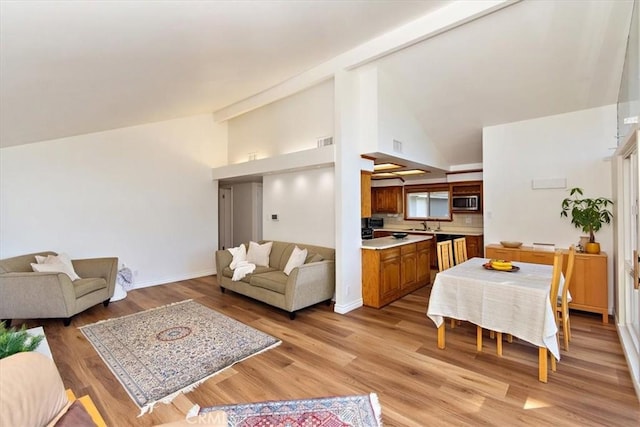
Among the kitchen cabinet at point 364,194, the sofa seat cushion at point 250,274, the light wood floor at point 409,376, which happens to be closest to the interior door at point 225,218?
the sofa seat cushion at point 250,274

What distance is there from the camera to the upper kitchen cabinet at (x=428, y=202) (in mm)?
7207

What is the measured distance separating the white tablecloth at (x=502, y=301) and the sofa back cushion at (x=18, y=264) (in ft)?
17.5

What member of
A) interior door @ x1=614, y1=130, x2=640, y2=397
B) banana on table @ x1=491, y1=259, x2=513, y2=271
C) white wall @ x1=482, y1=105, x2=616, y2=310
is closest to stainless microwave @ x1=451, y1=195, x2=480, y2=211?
white wall @ x1=482, y1=105, x2=616, y2=310

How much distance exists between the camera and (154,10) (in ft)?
7.06

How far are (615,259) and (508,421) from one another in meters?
3.15

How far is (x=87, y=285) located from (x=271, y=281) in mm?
2534

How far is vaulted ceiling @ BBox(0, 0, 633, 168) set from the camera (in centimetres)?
220

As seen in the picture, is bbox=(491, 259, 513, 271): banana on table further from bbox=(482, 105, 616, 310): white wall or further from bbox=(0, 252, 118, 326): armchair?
bbox=(0, 252, 118, 326): armchair

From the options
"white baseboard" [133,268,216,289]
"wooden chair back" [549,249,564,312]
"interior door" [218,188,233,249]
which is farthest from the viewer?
"interior door" [218,188,233,249]

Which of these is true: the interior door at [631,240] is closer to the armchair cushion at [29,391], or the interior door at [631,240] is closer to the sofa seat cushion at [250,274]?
the sofa seat cushion at [250,274]

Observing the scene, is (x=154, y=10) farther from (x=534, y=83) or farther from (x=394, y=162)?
(x=534, y=83)

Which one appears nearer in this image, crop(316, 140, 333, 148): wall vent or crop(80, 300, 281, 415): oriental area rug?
crop(80, 300, 281, 415): oriental area rug

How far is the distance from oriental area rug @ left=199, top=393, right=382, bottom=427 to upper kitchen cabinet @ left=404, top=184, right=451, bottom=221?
5.79 metres

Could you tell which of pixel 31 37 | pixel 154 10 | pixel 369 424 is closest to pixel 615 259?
pixel 369 424
